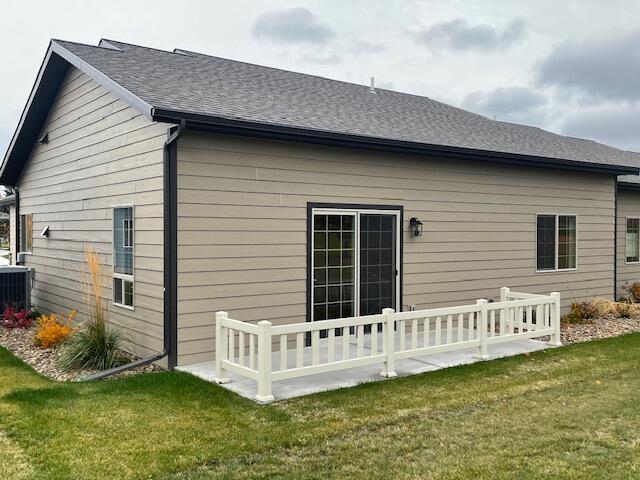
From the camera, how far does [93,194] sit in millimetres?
8469

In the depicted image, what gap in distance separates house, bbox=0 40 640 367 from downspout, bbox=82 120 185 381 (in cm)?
2

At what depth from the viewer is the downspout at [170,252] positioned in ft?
20.6

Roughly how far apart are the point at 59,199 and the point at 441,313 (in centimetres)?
703

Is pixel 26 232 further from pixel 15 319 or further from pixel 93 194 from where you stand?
pixel 93 194

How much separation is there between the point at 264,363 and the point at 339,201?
120 inches

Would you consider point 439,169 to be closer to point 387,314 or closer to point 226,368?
point 387,314

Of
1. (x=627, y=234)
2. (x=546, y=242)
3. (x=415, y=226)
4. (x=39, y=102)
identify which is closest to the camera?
(x=415, y=226)

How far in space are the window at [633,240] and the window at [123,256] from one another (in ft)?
36.6

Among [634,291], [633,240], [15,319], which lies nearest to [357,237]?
[15,319]

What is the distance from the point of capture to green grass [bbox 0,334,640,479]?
12.1 feet

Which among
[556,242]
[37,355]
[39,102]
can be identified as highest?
[39,102]

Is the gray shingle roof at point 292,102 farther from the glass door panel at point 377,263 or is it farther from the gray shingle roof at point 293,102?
the glass door panel at point 377,263

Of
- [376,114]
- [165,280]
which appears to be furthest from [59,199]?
[376,114]

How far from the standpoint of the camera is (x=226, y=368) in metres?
5.75
